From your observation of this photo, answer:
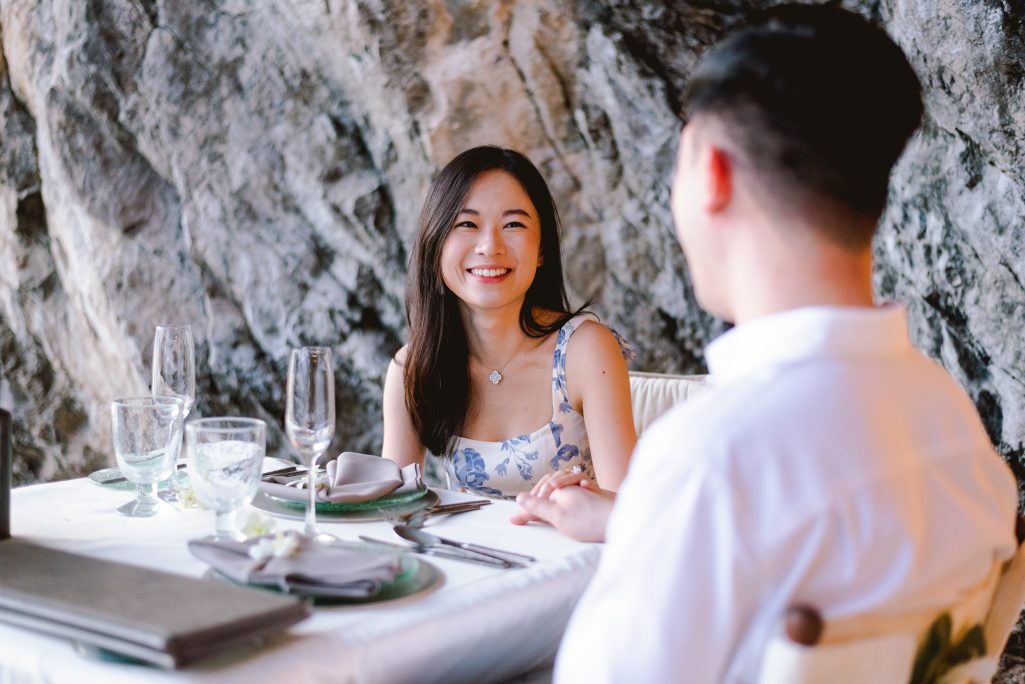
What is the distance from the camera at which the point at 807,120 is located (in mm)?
814

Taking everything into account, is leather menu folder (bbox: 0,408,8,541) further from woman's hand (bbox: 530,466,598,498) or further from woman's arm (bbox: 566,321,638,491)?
woman's arm (bbox: 566,321,638,491)

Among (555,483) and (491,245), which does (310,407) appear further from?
(491,245)

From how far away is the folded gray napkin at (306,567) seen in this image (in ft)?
3.46

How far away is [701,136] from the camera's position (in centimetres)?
87

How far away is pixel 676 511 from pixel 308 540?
0.59 metres

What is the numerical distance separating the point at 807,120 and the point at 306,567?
0.69 m

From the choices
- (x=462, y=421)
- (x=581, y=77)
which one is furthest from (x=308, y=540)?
(x=581, y=77)

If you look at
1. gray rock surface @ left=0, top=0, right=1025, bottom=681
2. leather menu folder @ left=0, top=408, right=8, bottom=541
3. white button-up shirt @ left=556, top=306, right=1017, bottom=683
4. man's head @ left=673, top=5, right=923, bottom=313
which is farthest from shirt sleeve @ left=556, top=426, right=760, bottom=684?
gray rock surface @ left=0, top=0, right=1025, bottom=681

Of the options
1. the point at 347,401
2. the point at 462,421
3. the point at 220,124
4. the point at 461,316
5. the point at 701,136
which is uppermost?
the point at 220,124

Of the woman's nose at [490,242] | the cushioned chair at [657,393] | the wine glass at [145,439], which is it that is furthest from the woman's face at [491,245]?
the wine glass at [145,439]

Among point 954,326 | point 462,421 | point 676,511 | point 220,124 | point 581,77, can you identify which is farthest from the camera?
point 220,124

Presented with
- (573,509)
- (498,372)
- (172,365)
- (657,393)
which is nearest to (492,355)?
(498,372)

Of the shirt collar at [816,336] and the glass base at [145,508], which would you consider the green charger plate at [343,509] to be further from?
the shirt collar at [816,336]

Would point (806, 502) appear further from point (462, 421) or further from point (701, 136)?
point (462, 421)
